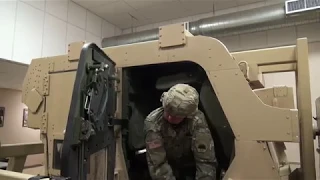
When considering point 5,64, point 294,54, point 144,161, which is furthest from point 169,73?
point 5,64

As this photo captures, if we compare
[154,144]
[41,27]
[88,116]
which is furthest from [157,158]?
[41,27]

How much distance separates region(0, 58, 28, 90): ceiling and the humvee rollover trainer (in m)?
2.07

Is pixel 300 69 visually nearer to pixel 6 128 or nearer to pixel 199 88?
pixel 199 88

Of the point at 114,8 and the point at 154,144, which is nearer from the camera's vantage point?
the point at 154,144

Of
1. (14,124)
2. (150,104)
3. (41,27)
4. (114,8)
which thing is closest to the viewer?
(150,104)

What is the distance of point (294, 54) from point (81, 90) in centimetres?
166

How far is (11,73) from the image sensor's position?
534cm

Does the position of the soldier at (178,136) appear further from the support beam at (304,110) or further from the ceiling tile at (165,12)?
the ceiling tile at (165,12)

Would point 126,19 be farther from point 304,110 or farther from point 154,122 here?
point 304,110

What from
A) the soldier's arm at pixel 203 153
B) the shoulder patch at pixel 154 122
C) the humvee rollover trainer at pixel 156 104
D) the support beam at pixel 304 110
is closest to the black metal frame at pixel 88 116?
the humvee rollover trainer at pixel 156 104

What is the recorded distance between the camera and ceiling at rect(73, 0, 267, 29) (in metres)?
5.11

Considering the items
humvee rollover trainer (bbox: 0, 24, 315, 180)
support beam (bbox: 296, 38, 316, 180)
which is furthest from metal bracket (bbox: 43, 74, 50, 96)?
support beam (bbox: 296, 38, 316, 180)

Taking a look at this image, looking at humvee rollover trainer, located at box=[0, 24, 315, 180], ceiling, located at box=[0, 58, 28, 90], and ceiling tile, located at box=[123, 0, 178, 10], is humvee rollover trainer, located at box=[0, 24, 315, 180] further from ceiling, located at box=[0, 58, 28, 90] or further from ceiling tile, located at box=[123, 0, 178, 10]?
ceiling tile, located at box=[123, 0, 178, 10]

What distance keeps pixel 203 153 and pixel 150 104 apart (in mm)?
933
